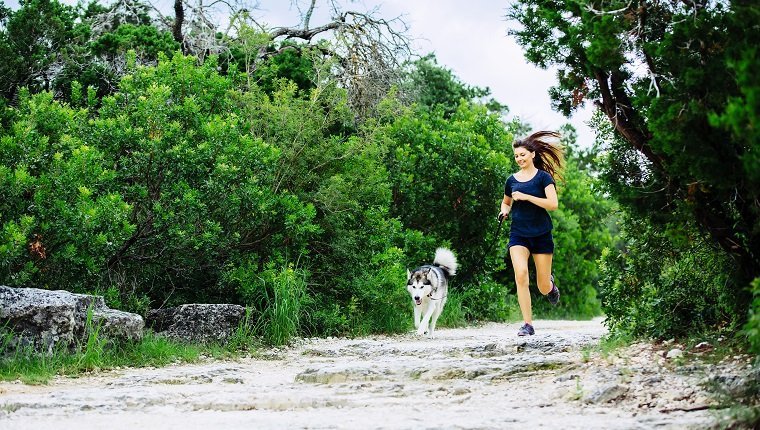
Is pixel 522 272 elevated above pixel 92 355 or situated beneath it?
elevated above

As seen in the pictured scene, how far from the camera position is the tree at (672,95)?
208 inches

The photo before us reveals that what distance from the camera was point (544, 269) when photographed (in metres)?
10.2

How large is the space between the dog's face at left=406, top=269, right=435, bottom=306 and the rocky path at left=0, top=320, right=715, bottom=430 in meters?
4.02

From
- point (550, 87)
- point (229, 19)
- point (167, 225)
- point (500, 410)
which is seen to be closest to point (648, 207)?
point (550, 87)

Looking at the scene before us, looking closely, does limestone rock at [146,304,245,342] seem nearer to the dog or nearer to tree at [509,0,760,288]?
the dog

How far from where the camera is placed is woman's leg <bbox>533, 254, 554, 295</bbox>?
1013cm

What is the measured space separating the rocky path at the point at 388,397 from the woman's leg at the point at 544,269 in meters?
1.57

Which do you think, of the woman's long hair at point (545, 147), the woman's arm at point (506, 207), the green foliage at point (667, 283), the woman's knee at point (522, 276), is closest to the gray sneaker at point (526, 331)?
the woman's knee at point (522, 276)

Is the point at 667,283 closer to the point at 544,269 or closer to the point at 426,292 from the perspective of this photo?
the point at 544,269

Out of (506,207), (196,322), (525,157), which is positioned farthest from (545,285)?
(196,322)

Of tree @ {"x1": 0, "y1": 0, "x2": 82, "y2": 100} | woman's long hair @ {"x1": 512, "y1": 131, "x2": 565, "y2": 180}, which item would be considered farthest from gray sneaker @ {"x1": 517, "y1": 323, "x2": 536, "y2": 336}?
tree @ {"x1": 0, "y1": 0, "x2": 82, "y2": 100}

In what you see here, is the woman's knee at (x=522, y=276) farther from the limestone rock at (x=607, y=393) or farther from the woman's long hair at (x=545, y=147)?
the limestone rock at (x=607, y=393)

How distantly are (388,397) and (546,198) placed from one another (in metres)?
4.25

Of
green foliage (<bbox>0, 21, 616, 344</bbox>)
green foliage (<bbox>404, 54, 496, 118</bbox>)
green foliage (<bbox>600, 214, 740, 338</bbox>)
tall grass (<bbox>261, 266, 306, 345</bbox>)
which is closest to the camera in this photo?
green foliage (<bbox>600, 214, 740, 338</bbox>)
